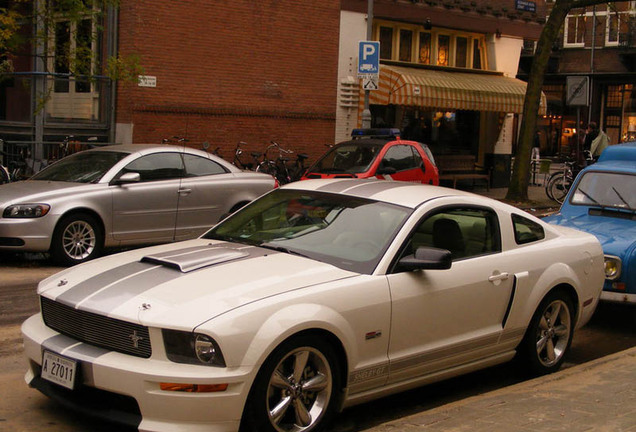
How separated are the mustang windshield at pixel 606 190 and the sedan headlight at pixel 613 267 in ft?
4.54

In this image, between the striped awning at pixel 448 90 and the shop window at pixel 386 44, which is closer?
the striped awning at pixel 448 90

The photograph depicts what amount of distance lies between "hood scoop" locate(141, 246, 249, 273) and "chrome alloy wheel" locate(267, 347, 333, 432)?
871mm

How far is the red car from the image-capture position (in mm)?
15586

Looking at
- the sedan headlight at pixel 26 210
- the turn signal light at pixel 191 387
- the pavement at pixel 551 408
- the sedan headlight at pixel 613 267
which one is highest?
the sedan headlight at pixel 26 210

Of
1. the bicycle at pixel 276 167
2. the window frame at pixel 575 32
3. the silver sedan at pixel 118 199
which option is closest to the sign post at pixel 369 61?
the bicycle at pixel 276 167

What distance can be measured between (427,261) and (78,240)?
6725mm

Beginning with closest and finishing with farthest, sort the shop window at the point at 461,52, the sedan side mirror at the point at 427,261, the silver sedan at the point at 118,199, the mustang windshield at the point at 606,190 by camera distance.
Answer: the sedan side mirror at the point at 427,261 → the mustang windshield at the point at 606,190 → the silver sedan at the point at 118,199 → the shop window at the point at 461,52

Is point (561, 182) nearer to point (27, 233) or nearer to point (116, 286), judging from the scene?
point (27, 233)

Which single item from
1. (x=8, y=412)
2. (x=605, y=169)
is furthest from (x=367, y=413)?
(x=605, y=169)

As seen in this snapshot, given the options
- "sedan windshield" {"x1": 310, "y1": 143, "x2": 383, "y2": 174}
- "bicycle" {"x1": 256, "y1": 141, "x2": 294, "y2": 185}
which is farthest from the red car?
"bicycle" {"x1": 256, "y1": 141, "x2": 294, "y2": 185}

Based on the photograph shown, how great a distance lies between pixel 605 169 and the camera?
10.3 m

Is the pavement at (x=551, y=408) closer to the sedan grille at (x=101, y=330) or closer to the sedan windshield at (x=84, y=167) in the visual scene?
the sedan grille at (x=101, y=330)

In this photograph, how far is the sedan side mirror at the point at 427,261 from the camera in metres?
5.36

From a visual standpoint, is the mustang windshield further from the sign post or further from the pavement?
the sign post
